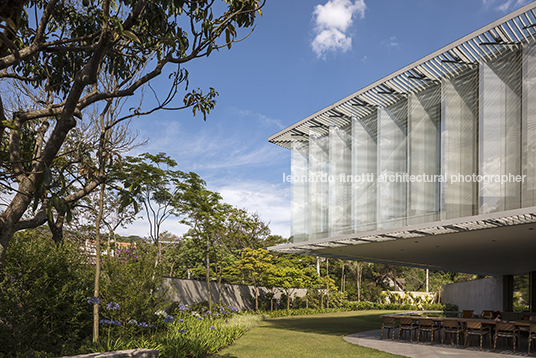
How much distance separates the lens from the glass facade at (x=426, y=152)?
10664 mm

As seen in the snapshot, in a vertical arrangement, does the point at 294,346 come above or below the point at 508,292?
above

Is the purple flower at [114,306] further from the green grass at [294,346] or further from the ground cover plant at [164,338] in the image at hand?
the green grass at [294,346]

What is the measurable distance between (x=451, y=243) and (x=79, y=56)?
474 inches

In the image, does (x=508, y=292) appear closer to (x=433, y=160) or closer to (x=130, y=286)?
(x=433, y=160)

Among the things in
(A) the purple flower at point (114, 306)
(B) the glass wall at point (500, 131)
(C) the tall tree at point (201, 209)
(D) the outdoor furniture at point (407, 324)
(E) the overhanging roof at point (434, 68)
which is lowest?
(D) the outdoor furniture at point (407, 324)

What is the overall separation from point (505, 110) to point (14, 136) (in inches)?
450

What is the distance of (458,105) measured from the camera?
12.4 meters

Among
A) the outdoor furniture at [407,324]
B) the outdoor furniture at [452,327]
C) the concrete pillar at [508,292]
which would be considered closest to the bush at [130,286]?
the outdoor furniture at [407,324]

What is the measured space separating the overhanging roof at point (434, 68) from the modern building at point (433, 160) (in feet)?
0.11

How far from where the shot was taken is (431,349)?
12227 mm

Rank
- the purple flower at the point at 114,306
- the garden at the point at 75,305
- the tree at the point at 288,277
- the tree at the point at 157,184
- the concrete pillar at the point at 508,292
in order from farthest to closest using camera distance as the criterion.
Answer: the tree at the point at 288,277, the concrete pillar at the point at 508,292, the tree at the point at 157,184, the purple flower at the point at 114,306, the garden at the point at 75,305

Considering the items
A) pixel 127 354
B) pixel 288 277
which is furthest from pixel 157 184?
pixel 288 277

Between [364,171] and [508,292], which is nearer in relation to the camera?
[364,171]

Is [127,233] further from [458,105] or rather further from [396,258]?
[458,105]
